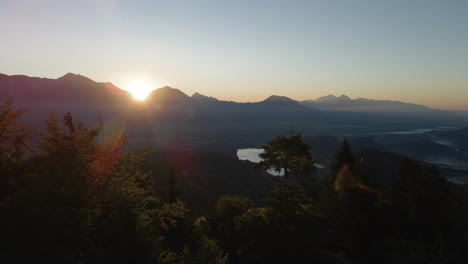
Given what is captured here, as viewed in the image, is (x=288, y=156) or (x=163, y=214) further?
(x=288, y=156)

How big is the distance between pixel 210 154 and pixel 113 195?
115m

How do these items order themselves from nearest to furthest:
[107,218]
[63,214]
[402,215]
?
[63,214]
[107,218]
[402,215]

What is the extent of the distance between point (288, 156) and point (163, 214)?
44.7ft

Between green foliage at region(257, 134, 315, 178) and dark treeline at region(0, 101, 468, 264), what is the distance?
0.10 meters

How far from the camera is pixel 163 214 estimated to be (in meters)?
18.2

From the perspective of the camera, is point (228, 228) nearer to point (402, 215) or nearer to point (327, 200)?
point (327, 200)

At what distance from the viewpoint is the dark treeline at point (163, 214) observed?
12391 millimetres

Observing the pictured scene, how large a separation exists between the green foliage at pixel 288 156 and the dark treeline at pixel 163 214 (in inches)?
4.0

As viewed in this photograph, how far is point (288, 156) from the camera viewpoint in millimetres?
27438

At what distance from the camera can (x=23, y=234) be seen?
11852 mm

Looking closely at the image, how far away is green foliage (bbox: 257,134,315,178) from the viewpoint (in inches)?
1062

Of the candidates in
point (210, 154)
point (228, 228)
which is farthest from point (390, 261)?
point (210, 154)

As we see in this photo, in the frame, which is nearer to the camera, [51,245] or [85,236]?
[51,245]

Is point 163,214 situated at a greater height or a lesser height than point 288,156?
lesser
